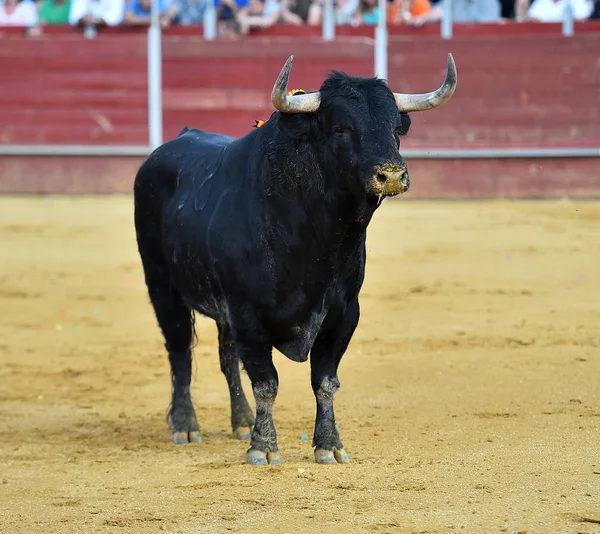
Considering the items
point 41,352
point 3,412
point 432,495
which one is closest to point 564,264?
point 41,352

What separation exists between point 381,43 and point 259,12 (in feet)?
4.09

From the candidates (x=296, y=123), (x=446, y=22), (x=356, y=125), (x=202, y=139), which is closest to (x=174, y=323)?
(x=202, y=139)

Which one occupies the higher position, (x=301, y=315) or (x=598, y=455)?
(x=301, y=315)

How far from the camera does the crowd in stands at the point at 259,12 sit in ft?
40.9

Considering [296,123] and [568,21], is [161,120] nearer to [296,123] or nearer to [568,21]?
[568,21]

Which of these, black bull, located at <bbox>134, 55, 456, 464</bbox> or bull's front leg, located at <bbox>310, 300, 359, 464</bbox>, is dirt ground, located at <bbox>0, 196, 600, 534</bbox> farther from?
black bull, located at <bbox>134, 55, 456, 464</bbox>

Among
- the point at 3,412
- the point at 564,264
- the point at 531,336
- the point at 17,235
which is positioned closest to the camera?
the point at 3,412

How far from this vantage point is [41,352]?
665 cm

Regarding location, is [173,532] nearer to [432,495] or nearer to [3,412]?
[432,495]

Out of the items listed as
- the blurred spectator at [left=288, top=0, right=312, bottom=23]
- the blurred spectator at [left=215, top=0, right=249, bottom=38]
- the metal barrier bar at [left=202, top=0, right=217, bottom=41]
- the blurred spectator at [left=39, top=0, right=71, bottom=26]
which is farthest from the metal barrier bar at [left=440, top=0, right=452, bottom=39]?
Answer: the blurred spectator at [left=39, top=0, right=71, bottom=26]

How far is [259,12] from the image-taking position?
1272cm

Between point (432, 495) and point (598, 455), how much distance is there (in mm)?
726

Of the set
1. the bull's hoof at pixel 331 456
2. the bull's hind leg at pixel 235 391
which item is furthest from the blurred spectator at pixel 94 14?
the bull's hoof at pixel 331 456

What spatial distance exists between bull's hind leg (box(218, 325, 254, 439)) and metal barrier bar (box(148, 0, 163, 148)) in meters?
8.12
